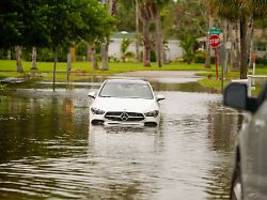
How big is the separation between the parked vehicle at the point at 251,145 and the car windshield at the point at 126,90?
14391 mm

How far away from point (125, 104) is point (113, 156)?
5384 mm

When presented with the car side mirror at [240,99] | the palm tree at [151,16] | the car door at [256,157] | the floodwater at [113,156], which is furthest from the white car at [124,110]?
the palm tree at [151,16]

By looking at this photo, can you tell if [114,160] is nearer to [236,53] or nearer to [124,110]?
[124,110]

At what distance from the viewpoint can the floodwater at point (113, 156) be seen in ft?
39.2

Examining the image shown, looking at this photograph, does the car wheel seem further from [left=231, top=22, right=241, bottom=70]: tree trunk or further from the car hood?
[left=231, top=22, right=241, bottom=70]: tree trunk

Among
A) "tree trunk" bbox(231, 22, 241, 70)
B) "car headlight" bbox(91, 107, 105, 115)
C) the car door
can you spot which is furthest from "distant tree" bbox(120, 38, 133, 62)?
the car door

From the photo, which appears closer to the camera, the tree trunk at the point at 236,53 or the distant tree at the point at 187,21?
the tree trunk at the point at 236,53

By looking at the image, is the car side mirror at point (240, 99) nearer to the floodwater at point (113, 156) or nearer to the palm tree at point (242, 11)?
the floodwater at point (113, 156)

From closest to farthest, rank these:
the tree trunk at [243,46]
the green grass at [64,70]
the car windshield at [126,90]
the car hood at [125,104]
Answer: the car hood at [125,104] < the car windshield at [126,90] < the tree trunk at [243,46] < the green grass at [64,70]

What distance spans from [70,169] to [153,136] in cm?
599

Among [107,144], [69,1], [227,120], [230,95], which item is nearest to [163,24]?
[69,1]

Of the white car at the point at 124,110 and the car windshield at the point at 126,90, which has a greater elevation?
the car windshield at the point at 126,90

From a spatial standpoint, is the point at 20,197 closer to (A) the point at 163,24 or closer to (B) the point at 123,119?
(B) the point at 123,119

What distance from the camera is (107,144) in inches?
702
